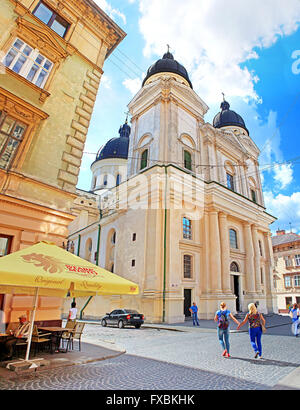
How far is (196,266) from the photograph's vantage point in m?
22.6

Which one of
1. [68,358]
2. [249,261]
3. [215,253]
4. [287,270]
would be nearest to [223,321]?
[68,358]

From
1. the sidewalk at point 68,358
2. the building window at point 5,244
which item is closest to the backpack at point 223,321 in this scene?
the sidewalk at point 68,358

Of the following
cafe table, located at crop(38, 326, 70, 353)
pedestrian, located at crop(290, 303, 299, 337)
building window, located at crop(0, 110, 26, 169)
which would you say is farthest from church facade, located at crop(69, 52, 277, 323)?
building window, located at crop(0, 110, 26, 169)

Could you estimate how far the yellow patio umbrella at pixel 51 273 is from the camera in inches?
200

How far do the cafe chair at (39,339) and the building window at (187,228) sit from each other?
16103 millimetres

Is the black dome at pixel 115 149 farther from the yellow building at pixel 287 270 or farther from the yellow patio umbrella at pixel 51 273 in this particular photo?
the yellow patio umbrella at pixel 51 273

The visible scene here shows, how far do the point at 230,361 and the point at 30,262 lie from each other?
5930 millimetres

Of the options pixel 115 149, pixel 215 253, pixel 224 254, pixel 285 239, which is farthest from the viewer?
pixel 115 149

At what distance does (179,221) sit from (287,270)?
29.7m

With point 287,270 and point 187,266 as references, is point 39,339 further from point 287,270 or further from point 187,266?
point 287,270

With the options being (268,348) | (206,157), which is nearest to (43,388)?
(268,348)

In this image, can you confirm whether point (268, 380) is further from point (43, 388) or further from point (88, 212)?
point (88, 212)

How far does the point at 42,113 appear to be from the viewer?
33.2 ft

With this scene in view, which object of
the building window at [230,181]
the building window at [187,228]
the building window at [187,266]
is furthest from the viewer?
the building window at [230,181]
